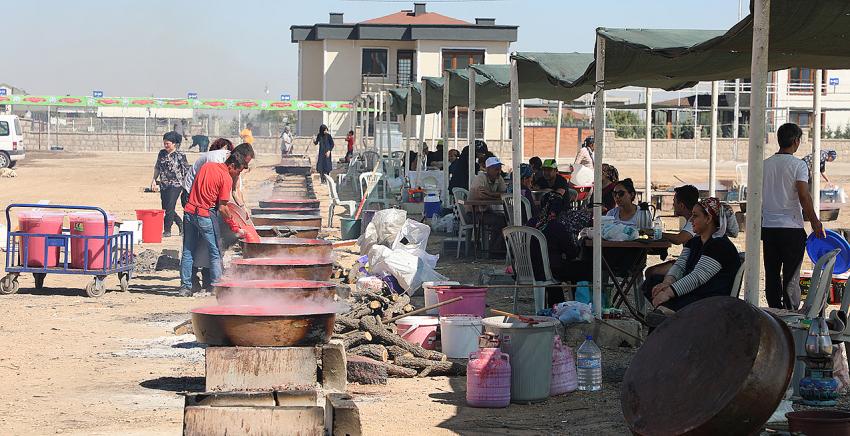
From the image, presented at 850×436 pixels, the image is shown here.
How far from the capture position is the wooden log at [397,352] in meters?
8.14

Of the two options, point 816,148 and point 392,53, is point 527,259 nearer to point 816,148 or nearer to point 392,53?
point 816,148

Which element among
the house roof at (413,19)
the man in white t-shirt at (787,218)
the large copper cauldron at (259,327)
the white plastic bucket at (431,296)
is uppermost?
the house roof at (413,19)

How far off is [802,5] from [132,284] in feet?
29.2

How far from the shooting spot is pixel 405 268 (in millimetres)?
10930

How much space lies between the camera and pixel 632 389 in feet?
18.5

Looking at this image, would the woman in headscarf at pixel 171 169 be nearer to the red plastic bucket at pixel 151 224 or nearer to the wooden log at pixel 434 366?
the red plastic bucket at pixel 151 224

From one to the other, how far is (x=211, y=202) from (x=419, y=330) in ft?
11.5

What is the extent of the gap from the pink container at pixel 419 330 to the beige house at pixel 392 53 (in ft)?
163

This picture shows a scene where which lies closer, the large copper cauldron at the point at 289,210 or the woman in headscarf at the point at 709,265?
the woman in headscarf at the point at 709,265

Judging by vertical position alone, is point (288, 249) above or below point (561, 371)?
above

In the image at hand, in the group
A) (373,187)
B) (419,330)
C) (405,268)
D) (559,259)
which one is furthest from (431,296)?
(373,187)

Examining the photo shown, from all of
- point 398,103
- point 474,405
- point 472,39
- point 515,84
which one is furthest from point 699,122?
point 474,405

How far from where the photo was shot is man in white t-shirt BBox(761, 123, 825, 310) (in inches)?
335

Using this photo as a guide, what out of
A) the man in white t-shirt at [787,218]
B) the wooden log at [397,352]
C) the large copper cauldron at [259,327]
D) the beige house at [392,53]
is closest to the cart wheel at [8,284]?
the wooden log at [397,352]
